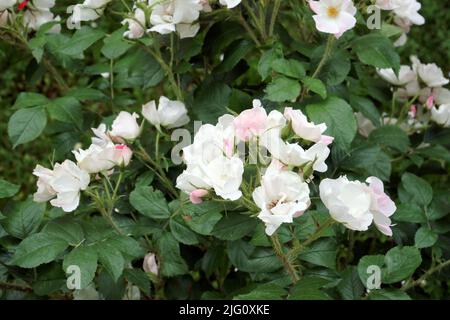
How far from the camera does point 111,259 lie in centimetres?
138

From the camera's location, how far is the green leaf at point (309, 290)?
1.24 metres

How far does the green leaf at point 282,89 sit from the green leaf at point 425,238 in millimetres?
436

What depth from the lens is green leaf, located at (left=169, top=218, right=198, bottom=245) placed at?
1544mm

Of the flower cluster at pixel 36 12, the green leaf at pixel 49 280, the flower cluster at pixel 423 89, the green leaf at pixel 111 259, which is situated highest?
the flower cluster at pixel 36 12

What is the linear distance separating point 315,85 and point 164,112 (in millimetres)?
375

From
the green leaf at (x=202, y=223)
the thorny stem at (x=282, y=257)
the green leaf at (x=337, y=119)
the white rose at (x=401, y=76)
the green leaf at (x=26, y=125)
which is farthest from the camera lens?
the white rose at (x=401, y=76)

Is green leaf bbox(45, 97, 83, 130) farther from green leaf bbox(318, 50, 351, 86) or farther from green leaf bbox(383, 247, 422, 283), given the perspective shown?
green leaf bbox(383, 247, 422, 283)

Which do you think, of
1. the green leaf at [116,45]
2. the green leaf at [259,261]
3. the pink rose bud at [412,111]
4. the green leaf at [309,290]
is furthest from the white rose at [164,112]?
the pink rose bud at [412,111]

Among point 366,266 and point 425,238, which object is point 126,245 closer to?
point 366,266

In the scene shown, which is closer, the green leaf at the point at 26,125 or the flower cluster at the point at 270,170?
the flower cluster at the point at 270,170

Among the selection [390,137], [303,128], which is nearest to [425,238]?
[390,137]

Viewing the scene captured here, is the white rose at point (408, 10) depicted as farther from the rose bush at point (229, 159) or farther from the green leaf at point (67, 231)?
the green leaf at point (67, 231)
